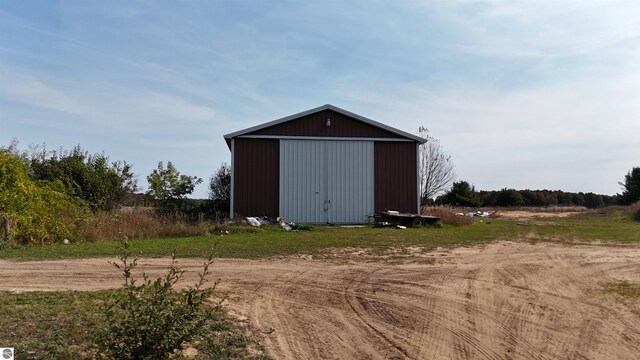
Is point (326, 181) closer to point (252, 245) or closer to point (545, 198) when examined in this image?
point (252, 245)

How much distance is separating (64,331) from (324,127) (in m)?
19.1

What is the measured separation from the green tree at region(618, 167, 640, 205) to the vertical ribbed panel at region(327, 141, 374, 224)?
130ft

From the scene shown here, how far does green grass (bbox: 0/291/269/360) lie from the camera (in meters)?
4.66

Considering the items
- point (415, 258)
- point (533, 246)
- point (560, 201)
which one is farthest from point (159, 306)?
point (560, 201)

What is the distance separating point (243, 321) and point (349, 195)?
695 inches

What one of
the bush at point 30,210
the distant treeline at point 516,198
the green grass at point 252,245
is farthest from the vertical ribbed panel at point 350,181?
the distant treeline at point 516,198

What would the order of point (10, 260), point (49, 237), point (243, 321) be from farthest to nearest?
point (49, 237) → point (10, 260) → point (243, 321)

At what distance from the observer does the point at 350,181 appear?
23.7 metres

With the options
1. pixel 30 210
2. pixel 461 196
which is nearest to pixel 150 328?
pixel 30 210

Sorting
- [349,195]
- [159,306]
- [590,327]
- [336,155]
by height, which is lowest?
[590,327]

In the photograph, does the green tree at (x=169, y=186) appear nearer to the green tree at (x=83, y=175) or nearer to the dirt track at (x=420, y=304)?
the green tree at (x=83, y=175)

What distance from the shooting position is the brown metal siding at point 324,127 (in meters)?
23.3

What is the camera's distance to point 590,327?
21.4 ft

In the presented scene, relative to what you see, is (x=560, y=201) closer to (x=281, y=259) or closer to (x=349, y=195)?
(x=349, y=195)
